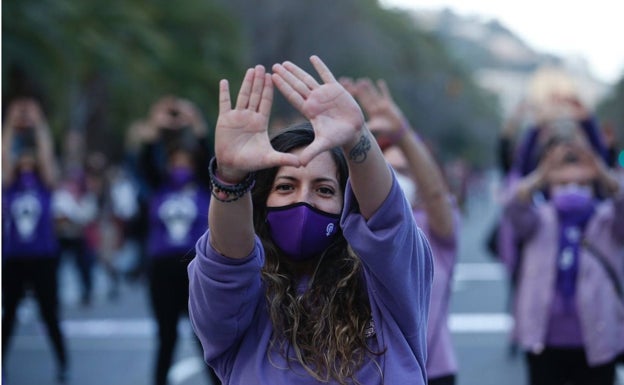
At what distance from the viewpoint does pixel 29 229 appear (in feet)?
24.1

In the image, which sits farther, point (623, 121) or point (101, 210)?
point (623, 121)

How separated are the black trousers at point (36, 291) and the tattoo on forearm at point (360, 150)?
18.1ft

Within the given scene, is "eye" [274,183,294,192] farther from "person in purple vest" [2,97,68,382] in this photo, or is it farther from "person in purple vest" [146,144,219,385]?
"person in purple vest" [2,97,68,382]

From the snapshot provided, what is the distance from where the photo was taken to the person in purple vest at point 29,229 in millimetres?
7289

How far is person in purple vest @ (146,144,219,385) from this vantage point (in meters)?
6.21

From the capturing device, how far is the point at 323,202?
252cm

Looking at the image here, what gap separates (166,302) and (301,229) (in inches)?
154

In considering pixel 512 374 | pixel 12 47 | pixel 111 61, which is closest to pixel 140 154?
pixel 512 374

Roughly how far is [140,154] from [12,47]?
7.82 meters

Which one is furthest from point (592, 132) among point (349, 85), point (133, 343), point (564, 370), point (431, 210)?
point (133, 343)

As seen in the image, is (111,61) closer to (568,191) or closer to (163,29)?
(163,29)

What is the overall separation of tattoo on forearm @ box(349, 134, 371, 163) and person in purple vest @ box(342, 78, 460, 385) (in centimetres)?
150

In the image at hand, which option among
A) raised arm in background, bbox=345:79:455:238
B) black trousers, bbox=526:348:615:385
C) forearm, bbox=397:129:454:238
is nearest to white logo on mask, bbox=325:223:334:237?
raised arm in background, bbox=345:79:455:238

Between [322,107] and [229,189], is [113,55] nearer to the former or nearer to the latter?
[229,189]
